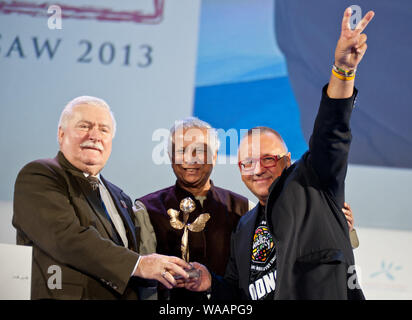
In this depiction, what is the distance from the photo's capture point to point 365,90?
9.26 ft

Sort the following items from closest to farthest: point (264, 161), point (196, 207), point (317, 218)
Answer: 1. point (317, 218)
2. point (264, 161)
3. point (196, 207)

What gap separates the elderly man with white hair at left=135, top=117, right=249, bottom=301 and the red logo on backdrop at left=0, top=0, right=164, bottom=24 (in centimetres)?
72

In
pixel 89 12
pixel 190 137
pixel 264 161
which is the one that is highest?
pixel 89 12

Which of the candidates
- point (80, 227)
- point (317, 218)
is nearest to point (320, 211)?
point (317, 218)

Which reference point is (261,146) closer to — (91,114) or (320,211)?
(320,211)

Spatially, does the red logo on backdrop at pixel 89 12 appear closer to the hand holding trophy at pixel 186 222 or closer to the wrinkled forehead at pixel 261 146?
the wrinkled forehead at pixel 261 146

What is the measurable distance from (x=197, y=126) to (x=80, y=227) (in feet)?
2.60

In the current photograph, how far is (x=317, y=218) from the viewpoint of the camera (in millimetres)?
1837

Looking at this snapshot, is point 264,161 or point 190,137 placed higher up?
point 190,137

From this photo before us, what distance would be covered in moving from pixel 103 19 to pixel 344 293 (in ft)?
6.55

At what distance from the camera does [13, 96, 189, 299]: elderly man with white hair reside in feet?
7.00

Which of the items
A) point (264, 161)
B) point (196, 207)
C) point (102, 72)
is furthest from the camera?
point (102, 72)

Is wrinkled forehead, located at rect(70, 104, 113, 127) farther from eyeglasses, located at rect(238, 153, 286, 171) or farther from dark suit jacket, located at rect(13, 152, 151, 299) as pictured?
eyeglasses, located at rect(238, 153, 286, 171)

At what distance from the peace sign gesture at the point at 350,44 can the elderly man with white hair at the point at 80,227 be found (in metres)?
1.12
